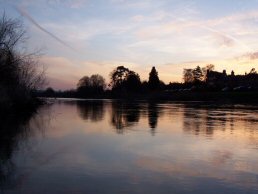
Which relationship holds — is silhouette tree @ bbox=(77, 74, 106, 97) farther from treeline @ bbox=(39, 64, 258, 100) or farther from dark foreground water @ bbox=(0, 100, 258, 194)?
dark foreground water @ bbox=(0, 100, 258, 194)

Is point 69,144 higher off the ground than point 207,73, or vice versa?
point 207,73

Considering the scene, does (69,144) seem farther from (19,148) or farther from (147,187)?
(147,187)

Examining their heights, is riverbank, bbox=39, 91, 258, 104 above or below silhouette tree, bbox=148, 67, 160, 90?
below

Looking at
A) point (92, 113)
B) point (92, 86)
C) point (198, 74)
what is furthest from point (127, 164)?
point (92, 86)

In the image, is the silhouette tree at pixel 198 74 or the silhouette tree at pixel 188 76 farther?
the silhouette tree at pixel 188 76

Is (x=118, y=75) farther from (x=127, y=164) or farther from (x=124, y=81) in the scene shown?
(x=127, y=164)

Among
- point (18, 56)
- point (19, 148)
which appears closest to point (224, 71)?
point (18, 56)

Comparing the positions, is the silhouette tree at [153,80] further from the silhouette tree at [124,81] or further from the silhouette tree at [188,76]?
the silhouette tree at [188,76]

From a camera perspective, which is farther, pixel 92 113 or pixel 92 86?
pixel 92 86

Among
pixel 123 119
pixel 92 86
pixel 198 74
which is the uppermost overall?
pixel 198 74

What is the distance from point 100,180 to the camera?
10445mm

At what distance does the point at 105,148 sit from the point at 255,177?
6.84 meters

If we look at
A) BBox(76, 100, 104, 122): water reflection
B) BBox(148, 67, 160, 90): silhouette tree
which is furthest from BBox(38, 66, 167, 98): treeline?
BBox(76, 100, 104, 122): water reflection

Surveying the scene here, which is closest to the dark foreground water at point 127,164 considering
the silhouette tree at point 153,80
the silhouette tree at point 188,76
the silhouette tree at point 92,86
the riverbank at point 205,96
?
the riverbank at point 205,96
